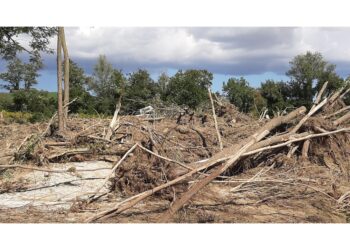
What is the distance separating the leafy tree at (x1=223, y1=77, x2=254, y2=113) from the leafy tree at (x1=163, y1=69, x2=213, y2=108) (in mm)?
1154

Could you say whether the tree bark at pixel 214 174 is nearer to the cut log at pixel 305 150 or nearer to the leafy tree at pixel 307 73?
the cut log at pixel 305 150

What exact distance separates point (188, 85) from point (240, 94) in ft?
13.2

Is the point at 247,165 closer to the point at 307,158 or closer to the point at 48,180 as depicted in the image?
the point at 307,158

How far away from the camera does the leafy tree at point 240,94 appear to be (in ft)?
60.3

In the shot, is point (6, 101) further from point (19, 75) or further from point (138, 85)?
point (138, 85)

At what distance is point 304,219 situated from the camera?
213 inches

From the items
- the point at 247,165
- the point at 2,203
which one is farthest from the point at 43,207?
the point at 247,165

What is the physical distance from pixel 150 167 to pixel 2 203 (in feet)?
6.43

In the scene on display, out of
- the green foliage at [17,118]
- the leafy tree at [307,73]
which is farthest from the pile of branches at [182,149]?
the leafy tree at [307,73]

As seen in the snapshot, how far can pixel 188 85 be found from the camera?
2456 centimetres

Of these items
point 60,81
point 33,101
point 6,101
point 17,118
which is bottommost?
point 17,118

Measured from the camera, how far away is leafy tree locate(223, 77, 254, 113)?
18.4 meters

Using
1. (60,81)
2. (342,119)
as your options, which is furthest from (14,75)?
(342,119)

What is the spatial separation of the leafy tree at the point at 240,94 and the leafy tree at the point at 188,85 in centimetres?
115
